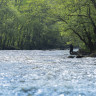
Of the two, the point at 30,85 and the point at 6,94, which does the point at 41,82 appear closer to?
the point at 30,85

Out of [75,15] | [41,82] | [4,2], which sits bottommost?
[41,82]

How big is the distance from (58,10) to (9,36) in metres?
34.0

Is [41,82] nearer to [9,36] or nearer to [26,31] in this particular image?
[9,36]

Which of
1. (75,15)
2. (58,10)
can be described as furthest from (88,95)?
(58,10)

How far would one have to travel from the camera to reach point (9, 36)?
6419 centimetres

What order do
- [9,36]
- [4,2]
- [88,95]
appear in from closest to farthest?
[88,95], [9,36], [4,2]

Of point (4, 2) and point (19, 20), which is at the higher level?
point (4, 2)

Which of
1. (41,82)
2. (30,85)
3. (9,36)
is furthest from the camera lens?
(9,36)

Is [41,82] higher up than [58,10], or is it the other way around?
[58,10]

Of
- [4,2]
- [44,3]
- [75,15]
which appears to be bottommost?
[75,15]

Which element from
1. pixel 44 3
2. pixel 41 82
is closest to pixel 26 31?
pixel 44 3

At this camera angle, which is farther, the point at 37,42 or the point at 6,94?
the point at 37,42

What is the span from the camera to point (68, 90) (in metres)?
8.50

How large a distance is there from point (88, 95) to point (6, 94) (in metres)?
2.99
